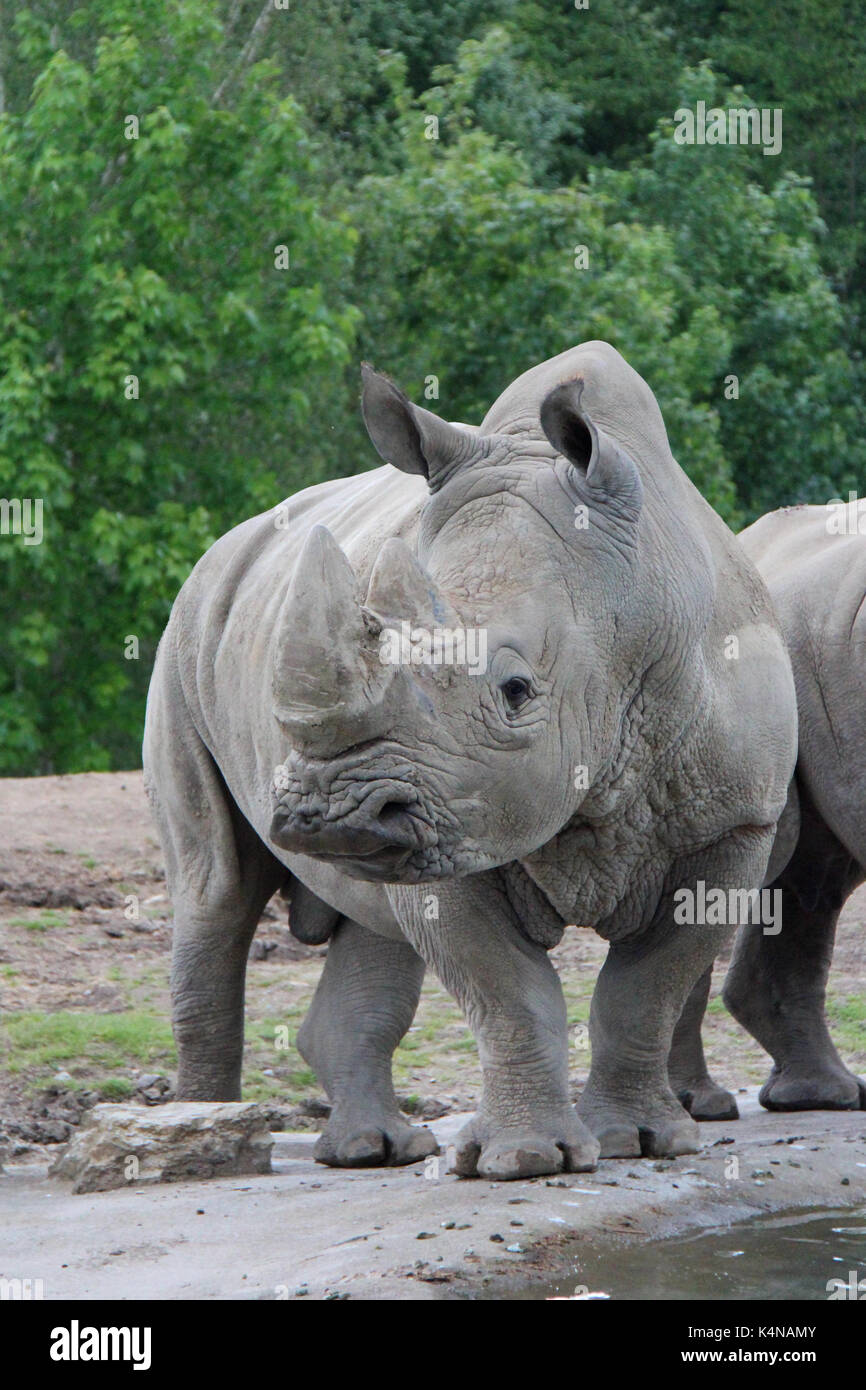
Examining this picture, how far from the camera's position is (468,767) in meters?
4.93

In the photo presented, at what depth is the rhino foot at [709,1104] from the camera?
7148mm

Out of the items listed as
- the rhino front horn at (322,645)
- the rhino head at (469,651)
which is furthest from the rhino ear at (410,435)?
the rhino front horn at (322,645)

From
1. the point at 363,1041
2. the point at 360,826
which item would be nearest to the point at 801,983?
the point at 363,1041

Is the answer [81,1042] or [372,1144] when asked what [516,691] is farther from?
[81,1042]

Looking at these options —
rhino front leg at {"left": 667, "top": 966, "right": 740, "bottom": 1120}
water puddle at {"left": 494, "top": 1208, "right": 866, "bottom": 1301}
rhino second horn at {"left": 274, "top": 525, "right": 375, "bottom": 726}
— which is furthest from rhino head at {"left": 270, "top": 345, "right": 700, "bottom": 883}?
rhino front leg at {"left": 667, "top": 966, "right": 740, "bottom": 1120}

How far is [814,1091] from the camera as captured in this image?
289 inches

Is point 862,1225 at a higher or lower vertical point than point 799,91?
lower

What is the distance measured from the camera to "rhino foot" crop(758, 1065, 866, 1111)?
732cm

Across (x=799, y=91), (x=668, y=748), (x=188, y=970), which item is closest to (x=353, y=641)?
(x=668, y=748)

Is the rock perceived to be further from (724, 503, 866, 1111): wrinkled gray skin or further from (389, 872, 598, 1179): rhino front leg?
(724, 503, 866, 1111): wrinkled gray skin

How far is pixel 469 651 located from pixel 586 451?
76 cm

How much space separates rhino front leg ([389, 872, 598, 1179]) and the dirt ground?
4.75 feet

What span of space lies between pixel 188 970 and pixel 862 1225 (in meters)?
2.57
